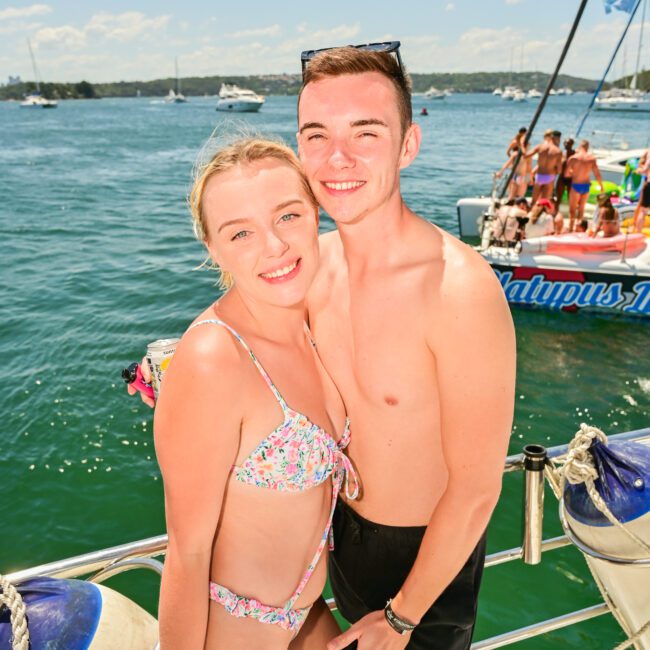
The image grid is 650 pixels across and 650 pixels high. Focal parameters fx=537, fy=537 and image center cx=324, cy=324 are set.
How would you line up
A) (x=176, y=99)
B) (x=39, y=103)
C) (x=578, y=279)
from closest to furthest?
(x=578, y=279) → (x=39, y=103) → (x=176, y=99)

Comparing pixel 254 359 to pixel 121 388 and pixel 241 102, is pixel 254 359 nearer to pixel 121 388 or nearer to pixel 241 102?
pixel 121 388

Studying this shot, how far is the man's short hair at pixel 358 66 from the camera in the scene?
1.79 metres

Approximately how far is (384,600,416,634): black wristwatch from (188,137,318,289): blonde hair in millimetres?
1428

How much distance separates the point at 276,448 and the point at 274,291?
49 centimetres

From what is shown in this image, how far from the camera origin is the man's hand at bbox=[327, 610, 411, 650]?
1898 millimetres

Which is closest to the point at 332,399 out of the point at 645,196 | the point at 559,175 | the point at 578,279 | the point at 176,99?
the point at 578,279

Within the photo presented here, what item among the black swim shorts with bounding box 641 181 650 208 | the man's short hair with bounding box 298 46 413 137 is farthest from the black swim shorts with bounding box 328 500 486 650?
the black swim shorts with bounding box 641 181 650 208

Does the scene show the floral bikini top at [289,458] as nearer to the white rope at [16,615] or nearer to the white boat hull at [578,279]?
the white rope at [16,615]

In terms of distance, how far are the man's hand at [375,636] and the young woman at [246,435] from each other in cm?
19

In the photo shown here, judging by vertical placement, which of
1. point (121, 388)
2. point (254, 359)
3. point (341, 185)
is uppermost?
point (341, 185)

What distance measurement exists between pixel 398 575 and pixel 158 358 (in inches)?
48.8

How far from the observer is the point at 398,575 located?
2.08m

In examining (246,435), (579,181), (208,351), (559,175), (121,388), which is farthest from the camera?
(559,175)

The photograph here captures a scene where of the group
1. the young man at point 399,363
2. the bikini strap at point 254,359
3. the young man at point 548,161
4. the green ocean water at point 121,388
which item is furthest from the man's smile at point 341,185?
the young man at point 548,161
